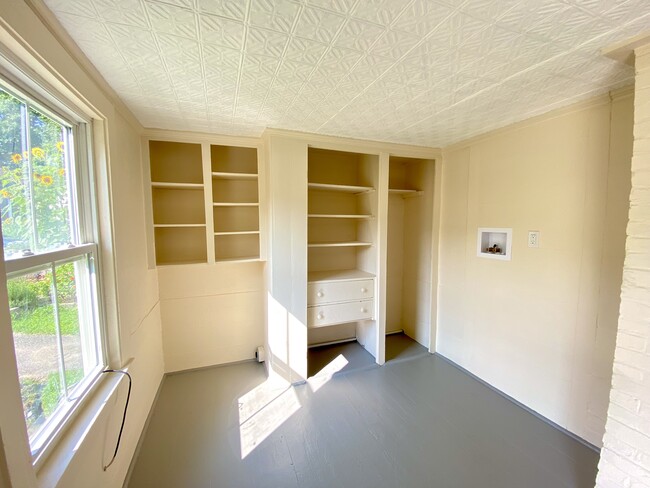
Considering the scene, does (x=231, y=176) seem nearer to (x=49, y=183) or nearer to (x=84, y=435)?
(x=49, y=183)

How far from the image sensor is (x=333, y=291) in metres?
2.61

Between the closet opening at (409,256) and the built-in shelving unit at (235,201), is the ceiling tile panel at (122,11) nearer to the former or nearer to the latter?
the built-in shelving unit at (235,201)

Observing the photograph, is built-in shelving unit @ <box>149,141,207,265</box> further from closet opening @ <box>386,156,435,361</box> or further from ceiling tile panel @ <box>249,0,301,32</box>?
closet opening @ <box>386,156,435,361</box>

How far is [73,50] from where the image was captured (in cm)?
112

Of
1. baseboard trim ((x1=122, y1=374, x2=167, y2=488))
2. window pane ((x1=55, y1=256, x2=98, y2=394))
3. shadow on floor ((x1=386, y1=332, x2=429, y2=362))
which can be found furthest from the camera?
shadow on floor ((x1=386, y1=332, x2=429, y2=362))

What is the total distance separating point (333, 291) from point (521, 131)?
6.79 feet

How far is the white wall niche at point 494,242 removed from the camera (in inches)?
87.3

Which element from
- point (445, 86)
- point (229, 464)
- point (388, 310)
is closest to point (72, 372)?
point (229, 464)

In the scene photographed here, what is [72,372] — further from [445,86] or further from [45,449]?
[445,86]

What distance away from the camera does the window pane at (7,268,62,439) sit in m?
0.91

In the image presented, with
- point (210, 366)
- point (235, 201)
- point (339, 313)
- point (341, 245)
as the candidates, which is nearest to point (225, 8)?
point (235, 201)

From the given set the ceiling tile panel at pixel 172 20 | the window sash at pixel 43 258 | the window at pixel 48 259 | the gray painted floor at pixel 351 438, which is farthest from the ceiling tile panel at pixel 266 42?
the gray painted floor at pixel 351 438

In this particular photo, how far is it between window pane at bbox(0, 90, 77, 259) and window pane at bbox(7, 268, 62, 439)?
130mm

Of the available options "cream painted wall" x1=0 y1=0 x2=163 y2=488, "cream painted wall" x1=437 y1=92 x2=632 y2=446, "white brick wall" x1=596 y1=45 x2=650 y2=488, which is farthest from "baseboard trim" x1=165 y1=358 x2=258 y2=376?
"white brick wall" x1=596 y1=45 x2=650 y2=488
